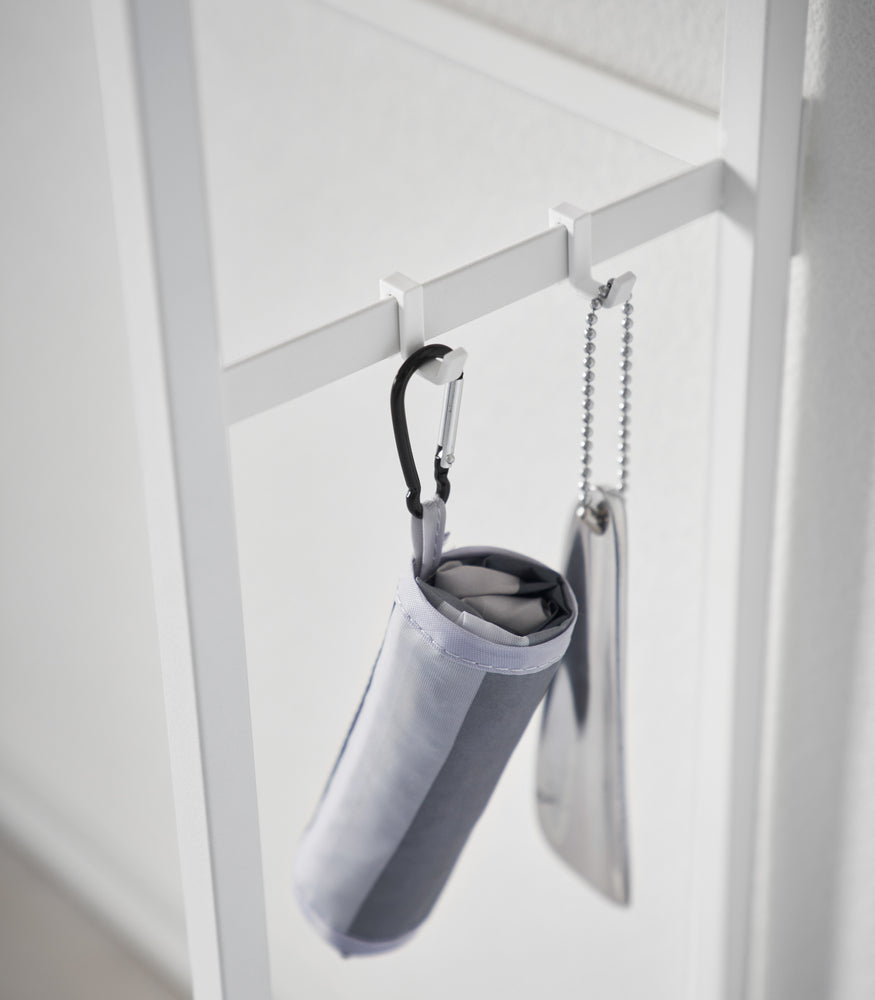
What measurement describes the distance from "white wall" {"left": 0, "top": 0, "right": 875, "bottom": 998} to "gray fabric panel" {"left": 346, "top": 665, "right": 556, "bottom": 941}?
0.19 meters

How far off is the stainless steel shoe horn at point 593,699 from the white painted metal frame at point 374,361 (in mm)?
54

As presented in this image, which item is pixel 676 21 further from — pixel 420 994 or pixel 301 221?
pixel 420 994

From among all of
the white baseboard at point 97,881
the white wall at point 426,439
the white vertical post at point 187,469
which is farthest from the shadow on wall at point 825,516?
the white baseboard at point 97,881

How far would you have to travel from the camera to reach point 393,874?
0.47 metres

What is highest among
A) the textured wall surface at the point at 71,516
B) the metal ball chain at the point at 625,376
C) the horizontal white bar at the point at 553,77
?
the horizontal white bar at the point at 553,77

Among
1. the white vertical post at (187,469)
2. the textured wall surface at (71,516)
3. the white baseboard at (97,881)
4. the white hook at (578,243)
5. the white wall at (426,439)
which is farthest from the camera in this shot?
the white baseboard at (97,881)

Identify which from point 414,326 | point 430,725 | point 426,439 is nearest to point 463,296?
point 414,326

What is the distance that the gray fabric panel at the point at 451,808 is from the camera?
0.40m

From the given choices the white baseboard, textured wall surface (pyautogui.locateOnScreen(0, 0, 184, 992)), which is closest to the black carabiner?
textured wall surface (pyautogui.locateOnScreen(0, 0, 184, 992))

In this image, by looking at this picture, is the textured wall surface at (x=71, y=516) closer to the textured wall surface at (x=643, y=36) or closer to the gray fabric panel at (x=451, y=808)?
the textured wall surface at (x=643, y=36)

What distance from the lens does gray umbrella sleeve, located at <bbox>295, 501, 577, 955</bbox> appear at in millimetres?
389

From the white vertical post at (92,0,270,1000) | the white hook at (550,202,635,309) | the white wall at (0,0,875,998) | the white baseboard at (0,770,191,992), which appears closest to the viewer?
the white vertical post at (92,0,270,1000)

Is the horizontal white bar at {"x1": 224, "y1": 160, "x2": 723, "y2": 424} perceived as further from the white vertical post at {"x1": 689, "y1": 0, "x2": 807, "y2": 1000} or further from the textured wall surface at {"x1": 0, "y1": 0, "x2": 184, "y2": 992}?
the textured wall surface at {"x1": 0, "y1": 0, "x2": 184, "y2": 992}

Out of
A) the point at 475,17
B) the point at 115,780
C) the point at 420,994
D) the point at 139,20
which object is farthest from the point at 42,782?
the point at 139,20
